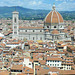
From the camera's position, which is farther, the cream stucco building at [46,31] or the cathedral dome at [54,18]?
the cathedral dome at [54,18]

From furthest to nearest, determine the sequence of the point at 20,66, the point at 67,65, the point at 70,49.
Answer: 1. the point at 70,49
2. the point at 67,65
3. the point at 20,66

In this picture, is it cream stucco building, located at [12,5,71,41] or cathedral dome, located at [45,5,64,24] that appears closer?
cream stucco building, located at [12,5,71,41]

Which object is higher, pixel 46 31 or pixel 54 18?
→ pixel 54 18

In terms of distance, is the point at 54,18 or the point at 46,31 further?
the point at 54,18

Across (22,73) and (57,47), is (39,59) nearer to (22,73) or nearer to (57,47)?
(22,73)

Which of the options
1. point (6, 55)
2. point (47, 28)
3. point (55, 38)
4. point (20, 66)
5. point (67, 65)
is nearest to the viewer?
point (20, 66)

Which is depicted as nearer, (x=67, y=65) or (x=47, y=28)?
(x=67, y=65)

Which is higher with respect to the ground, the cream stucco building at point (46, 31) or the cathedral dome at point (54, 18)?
the cathedral dome at point (54, 18)

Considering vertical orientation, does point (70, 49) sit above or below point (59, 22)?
below

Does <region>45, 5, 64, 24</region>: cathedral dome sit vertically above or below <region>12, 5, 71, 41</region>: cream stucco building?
above

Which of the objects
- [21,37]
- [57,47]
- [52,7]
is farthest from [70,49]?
[52,7]

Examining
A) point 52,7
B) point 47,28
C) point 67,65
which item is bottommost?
point 67,65
